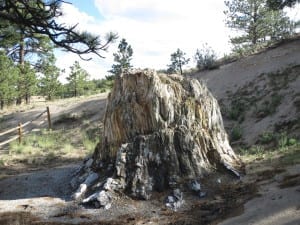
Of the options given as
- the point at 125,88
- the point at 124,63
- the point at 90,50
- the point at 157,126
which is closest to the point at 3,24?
the point at 90,50

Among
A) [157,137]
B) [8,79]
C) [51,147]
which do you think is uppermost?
[8,79]

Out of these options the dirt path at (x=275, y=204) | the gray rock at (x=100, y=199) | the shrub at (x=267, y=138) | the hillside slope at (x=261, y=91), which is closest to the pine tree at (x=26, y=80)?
the hillside slope at (x=261, y=91)

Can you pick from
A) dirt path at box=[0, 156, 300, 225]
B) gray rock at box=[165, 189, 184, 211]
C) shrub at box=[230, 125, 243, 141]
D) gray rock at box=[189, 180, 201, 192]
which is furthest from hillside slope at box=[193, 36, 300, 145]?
gray rock at box=[165, 189, 184, 211]

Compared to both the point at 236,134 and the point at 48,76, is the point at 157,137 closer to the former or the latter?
the point at 236,134

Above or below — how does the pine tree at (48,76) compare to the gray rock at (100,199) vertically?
above

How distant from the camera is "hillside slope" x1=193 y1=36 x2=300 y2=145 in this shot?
12.1 meters

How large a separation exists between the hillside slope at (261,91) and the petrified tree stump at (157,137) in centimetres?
337

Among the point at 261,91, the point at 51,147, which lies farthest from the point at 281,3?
the point at 51,147

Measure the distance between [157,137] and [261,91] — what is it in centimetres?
844

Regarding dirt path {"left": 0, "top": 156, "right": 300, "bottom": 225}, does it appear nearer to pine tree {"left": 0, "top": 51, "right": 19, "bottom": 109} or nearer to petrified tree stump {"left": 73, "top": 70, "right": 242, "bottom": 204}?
petrified tree stump {"left": 73, "top": 70, "right": 242, "bottom": 204}

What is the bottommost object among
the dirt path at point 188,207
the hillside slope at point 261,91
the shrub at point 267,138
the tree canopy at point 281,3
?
the dirt path at point 188,207

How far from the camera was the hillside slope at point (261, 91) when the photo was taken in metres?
12.1

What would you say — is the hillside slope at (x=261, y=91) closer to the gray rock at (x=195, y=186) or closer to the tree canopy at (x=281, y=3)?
the tree canopy at (x=281, y=3)

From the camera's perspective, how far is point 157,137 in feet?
24.3
